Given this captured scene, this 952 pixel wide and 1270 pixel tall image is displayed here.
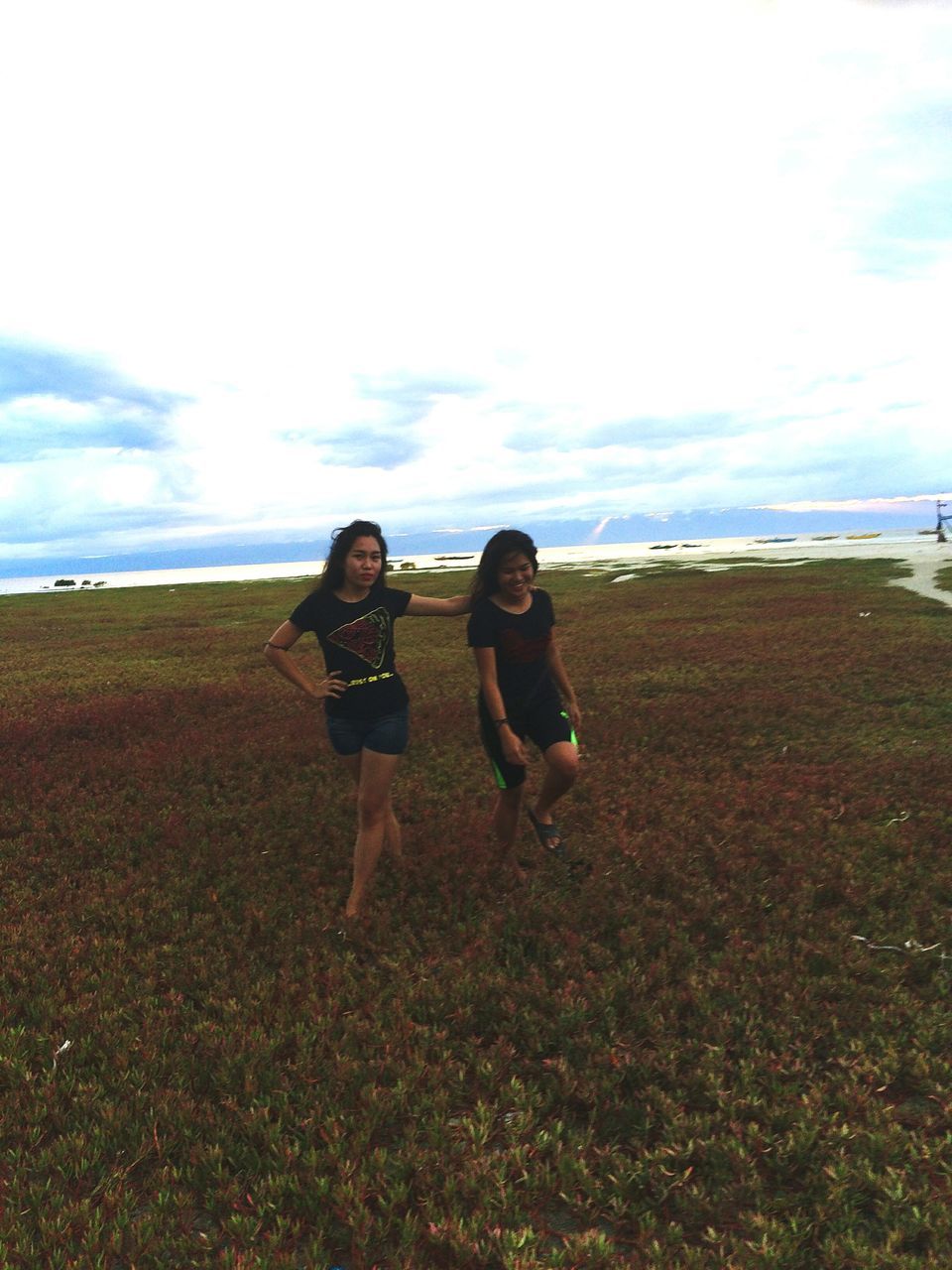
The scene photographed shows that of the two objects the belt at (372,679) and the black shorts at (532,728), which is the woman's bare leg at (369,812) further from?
the black shorts at (532,728)

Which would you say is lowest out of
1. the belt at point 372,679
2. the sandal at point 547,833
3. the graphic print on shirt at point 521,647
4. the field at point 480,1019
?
the field at point 480,1019

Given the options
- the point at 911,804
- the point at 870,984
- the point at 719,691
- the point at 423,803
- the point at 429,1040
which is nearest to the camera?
the point at 429,1040

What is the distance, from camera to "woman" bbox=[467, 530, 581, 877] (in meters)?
6.89

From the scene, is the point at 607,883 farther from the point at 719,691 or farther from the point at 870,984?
the point at 719,691

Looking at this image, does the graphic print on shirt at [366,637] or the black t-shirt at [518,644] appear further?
the black t-shirt at [518,644]

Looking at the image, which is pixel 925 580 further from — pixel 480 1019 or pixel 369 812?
pixel 480 1019

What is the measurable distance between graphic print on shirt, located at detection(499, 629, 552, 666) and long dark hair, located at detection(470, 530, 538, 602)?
0.45 meters

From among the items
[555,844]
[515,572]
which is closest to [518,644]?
[515,572]

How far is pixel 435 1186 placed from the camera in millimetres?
4020

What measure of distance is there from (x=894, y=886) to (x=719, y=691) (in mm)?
10024

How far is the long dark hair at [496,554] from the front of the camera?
6801 mm

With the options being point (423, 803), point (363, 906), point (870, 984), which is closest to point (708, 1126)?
point (870, 984)

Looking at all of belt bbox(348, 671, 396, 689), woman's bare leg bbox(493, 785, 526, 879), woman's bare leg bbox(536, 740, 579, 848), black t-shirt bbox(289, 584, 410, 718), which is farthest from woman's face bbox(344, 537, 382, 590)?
woman's bare leg bbox(493, 785, 526, 879)

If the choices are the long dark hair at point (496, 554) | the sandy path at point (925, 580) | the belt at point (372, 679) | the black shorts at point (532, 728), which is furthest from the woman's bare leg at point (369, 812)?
the sandy path at point (925, 580)
